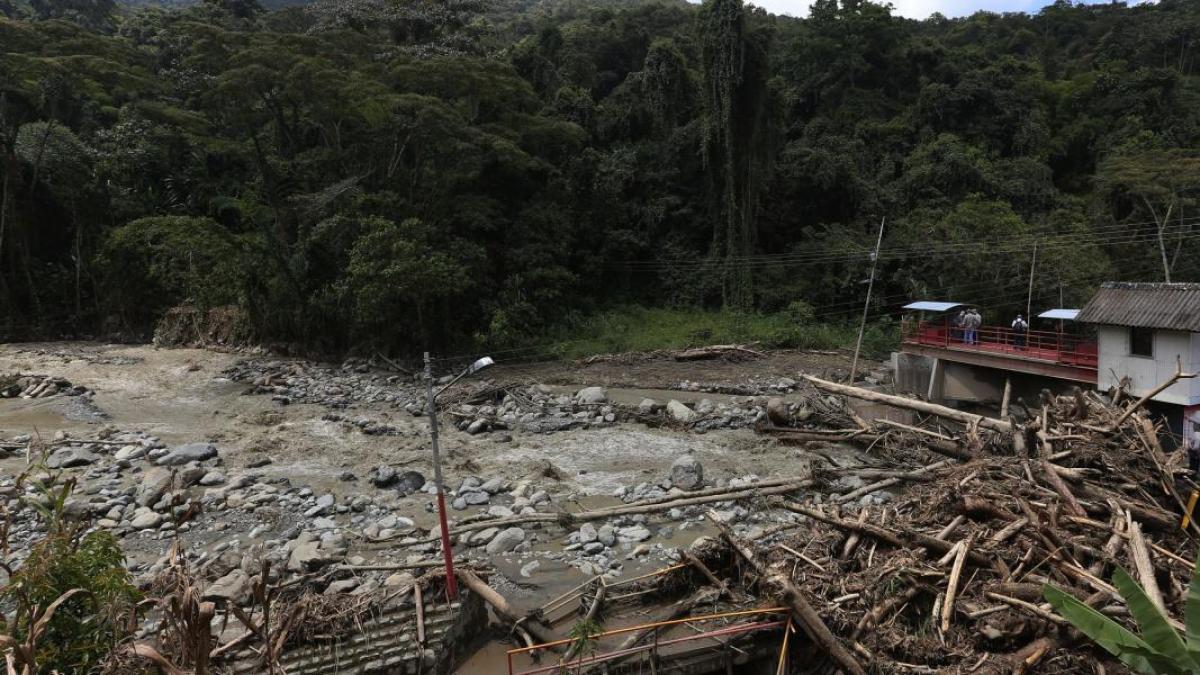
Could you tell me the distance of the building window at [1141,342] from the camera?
1439 cm

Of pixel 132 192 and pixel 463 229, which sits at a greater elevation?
pixel 132 192

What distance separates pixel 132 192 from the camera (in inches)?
1236

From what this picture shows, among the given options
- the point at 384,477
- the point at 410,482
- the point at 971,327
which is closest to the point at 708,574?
the point at 410,482

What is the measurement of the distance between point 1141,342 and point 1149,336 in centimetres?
22

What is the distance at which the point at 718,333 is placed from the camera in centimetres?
2834

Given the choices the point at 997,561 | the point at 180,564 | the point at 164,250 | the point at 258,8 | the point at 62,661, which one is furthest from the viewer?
the point at 258,8

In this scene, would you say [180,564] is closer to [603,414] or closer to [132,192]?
[603,414]

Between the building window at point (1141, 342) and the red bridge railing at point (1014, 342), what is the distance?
35.3 inches

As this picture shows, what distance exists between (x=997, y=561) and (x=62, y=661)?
7.81 metres

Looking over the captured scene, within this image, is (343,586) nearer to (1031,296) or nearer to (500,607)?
(500,607)

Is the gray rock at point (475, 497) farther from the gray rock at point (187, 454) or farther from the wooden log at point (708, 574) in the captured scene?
the gray rock at point (187, 454)

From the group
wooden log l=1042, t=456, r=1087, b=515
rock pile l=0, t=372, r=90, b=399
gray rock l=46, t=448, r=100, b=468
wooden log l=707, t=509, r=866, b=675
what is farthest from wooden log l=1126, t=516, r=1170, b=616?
rock pile l=0, t=372, r=90, b=399

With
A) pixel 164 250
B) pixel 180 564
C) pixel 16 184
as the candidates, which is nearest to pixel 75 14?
pixel 16 184

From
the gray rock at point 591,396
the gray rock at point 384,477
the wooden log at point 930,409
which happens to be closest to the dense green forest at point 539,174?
the gray rock at point 591,396
